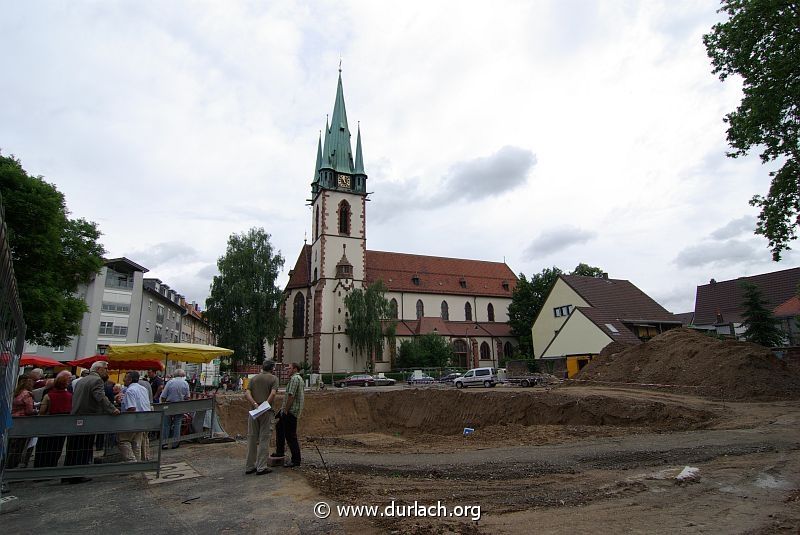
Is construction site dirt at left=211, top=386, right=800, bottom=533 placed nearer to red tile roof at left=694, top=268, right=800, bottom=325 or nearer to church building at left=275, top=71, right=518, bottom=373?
red tile roof at left=694, top=268, right=800, bottom=325

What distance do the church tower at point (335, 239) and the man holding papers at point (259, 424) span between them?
3882cm

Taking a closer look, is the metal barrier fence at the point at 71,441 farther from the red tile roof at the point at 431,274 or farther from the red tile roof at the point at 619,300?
the red tile roof at the point at 431,274

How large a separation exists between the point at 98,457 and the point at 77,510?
4.56m

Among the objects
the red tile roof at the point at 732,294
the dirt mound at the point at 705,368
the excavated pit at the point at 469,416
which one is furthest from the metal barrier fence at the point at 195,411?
the red tile roof at the point at 732,294

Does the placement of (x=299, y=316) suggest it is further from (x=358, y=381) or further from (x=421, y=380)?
(x=421, y=380)

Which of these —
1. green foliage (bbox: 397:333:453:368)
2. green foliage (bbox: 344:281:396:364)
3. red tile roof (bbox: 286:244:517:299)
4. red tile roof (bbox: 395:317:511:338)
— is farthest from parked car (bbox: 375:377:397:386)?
red tile roof (bbox: 286:244:517:299)

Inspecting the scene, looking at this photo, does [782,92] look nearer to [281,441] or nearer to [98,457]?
[281,441]

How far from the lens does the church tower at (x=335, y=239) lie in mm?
46781

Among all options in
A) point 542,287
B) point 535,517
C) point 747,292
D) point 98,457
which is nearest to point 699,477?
point 535,517

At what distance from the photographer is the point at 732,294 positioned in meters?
43.2

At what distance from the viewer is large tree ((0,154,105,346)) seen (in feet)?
65.5

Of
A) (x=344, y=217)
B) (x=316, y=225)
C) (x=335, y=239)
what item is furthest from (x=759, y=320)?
(x=316, y=225)

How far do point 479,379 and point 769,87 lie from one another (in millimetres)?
21782

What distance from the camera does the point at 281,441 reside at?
775cm
